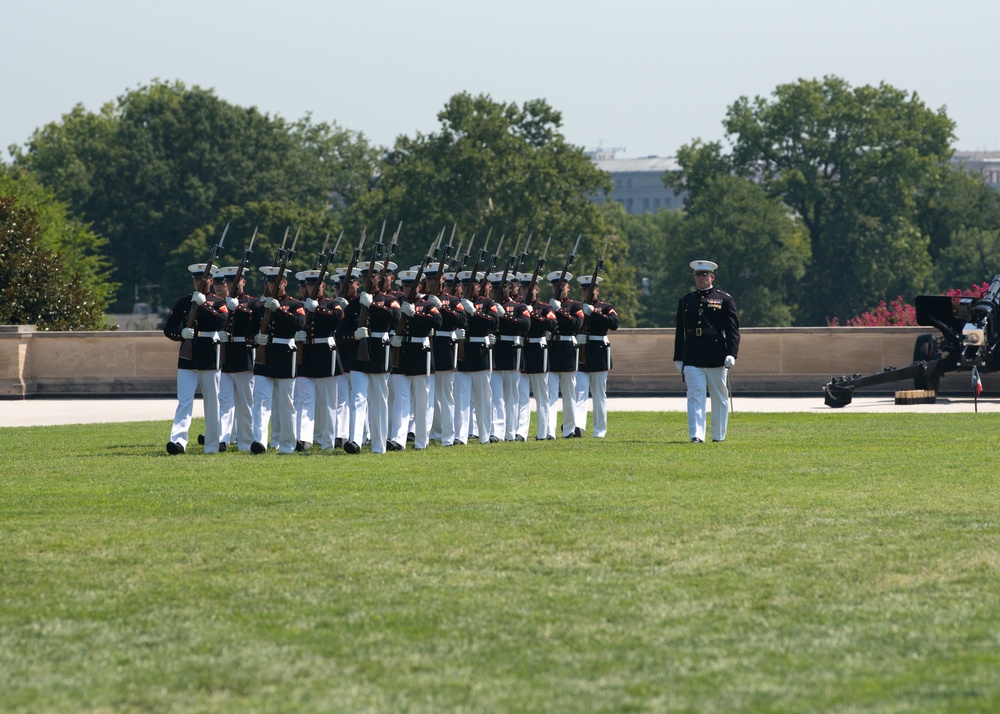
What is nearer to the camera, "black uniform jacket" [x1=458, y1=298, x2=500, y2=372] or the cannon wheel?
"black uniform jacket" [x1=458, y1=298, x2=500, y2=372]

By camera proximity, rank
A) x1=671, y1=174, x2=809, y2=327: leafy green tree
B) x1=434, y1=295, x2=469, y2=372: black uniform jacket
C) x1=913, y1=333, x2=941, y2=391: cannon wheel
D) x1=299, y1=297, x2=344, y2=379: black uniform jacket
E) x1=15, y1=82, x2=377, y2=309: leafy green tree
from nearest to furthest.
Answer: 1. x1=299, y1=297, x2=344, y2=379: black uniform jacket
2. x1=434, y1=295, x2=469, y2=372: black uniform jacket
3. x1=913, y1=333, x2=941, y2=391: cannon wheel
4. x1=671, y1=174, x2=809, y2=327: leafy green tree
5. x1=15, y1=82, x2=377, y2=309: leafy green tree

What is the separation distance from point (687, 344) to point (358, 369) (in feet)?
10.4

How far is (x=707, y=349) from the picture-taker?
52.9 feet

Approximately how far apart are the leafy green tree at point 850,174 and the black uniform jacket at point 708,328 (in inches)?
2355

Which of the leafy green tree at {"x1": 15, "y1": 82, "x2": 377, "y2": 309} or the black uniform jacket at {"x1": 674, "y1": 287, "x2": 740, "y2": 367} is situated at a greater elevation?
the leafy green tree at {"x1": 15, "y1": 82, "x2": 377, "y2": 309}

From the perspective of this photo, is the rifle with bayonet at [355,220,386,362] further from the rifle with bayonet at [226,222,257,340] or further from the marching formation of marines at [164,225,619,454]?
the rifle with bayonet at [226,222,257,340]

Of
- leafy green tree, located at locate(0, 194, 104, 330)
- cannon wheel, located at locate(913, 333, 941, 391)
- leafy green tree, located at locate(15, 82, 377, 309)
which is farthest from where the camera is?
leafy green tree, located at locate(15, 82, 377, 309)

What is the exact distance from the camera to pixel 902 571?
8016mm

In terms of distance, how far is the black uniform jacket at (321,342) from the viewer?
51.1ft

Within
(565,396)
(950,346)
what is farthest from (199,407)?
(950,346)

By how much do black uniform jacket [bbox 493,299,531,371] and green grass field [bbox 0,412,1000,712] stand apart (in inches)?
155

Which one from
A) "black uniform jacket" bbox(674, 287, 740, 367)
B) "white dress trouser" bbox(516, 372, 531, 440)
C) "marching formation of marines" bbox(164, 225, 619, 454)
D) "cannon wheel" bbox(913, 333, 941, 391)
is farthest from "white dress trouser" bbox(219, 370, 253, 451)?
"cannon wheel" bbox(913, 333, 941, 391)

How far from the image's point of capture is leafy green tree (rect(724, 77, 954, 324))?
7519 centimetres

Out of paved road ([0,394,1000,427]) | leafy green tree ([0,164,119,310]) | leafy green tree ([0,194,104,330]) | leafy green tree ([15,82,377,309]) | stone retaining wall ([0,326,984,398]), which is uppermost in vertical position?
leafy green tree ([15,82,377,309])
